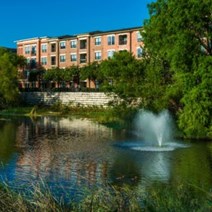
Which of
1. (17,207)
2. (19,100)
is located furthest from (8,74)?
(17,207)

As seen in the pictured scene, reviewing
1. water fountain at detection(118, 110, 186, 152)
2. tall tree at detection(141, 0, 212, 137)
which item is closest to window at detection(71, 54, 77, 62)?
water fountain at detection(118, 110, 186, 152)

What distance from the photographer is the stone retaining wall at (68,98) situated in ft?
258

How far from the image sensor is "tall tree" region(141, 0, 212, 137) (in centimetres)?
3641

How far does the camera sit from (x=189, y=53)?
122 ft

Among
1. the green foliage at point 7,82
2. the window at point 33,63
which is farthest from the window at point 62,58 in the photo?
the green foliage at point 7,82

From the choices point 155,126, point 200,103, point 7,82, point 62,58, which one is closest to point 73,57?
point 62,58

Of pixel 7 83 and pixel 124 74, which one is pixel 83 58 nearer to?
pixel 7 83

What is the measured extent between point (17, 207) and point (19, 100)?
80054 millimetres

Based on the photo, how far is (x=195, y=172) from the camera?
80.0 ft

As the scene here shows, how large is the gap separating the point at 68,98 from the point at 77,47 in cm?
1593

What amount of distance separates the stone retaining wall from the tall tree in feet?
115

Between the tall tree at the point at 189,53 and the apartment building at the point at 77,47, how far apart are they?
4387cm

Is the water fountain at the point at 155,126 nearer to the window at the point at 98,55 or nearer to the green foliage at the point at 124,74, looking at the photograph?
the green foliage at the point at 124,74

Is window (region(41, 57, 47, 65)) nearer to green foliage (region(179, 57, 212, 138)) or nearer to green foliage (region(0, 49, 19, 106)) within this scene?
green foliage (region(0, 49, 19, 106))
